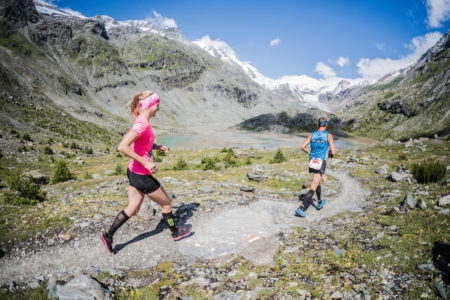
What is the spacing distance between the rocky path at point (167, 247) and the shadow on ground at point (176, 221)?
0.03m

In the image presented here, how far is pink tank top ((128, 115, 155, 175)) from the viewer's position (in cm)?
558

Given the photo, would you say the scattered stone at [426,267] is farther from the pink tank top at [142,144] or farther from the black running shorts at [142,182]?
the pink tank top at [142,144]

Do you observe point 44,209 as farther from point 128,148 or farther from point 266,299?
point 266,299

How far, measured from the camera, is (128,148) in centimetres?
522

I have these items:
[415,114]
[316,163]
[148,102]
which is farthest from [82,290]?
[415,114]

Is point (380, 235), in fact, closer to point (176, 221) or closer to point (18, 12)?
point (176, 221)

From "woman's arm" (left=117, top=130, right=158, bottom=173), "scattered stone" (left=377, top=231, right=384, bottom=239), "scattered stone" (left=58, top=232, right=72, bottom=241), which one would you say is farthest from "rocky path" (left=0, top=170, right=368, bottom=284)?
"woman's arm" (left=117, top=130, right=158, bottom=173)

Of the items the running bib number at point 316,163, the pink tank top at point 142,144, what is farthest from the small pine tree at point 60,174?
the running bib number at point 316,163

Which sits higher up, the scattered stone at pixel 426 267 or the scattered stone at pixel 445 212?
the scattered stone at pixel 445 212

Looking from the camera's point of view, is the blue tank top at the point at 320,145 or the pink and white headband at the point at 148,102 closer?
the pink and white headband at the point at 148,102

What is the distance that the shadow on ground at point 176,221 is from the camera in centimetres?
679

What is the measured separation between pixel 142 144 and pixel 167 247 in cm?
322

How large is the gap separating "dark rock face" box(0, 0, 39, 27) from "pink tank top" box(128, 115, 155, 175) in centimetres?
19497

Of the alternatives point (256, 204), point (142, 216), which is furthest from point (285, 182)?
point (142, 216)
